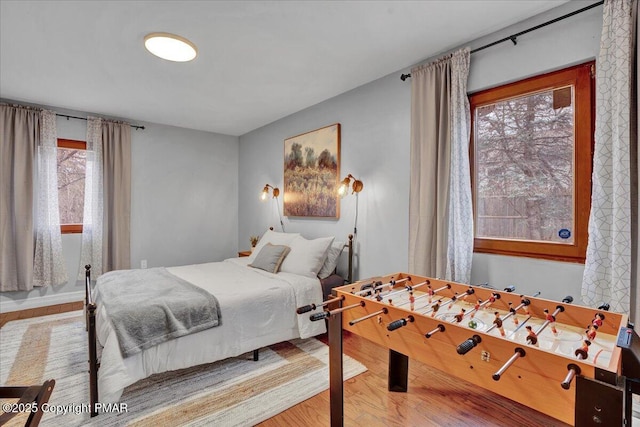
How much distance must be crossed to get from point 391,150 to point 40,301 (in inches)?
181

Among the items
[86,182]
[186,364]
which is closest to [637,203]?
[186,364]

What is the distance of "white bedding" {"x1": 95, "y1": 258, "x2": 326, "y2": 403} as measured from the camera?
1.85 meters

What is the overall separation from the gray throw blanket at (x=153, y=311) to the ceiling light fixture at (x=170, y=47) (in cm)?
189

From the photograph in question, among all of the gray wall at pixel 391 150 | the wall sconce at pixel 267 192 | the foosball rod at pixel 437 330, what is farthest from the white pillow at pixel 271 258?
the foosball rod at pixel 437 330

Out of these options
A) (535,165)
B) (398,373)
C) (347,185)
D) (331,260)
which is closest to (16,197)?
(331,260)

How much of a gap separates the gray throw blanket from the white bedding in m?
0.06

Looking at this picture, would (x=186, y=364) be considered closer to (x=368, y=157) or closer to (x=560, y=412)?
(x=560, y=412)

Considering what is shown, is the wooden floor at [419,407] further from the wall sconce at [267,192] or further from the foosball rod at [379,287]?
the wall sconce at [267,192]

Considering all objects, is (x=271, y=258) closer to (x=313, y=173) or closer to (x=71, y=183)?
(x=313, y=173)

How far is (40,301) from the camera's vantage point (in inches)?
152

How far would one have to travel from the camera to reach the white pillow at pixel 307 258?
306 cm

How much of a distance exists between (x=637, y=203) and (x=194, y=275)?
340 cm

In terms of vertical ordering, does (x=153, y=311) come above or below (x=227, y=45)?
below

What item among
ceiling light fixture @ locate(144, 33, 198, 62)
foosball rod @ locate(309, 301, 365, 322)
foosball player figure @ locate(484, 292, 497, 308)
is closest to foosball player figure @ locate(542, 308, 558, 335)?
foosball player figure @ locate(484, 292, 497, 308)
